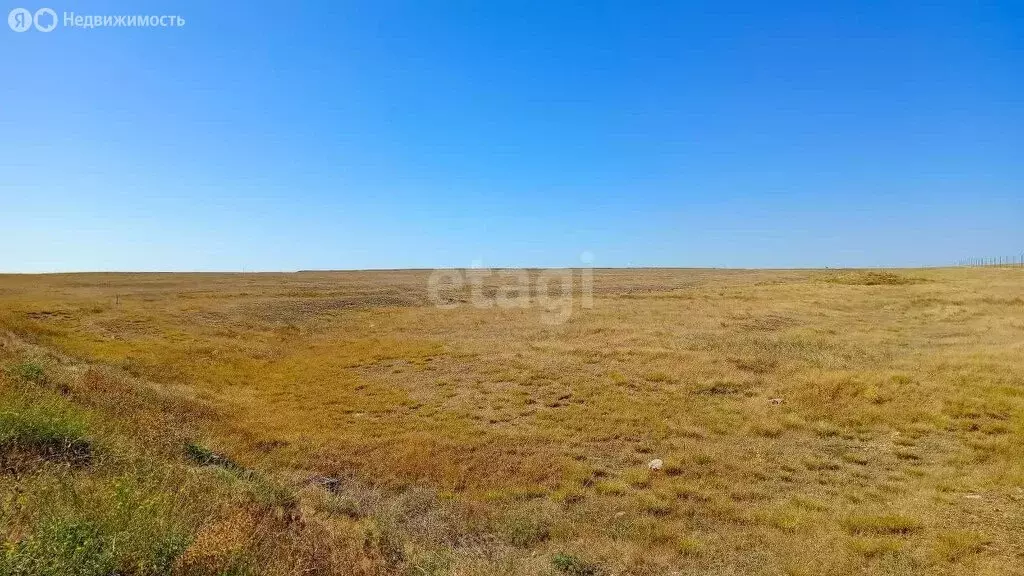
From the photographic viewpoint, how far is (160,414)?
11.6 m

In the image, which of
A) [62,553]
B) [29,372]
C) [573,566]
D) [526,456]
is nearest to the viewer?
[62,553]

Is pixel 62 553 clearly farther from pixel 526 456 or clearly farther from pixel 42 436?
pixel 526 456

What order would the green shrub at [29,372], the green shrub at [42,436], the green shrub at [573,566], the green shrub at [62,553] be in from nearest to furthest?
1. the green shrub at [62,553]
2. the green shrub at [42,436]
3. the green shrub at [573,566]
4. the green shrub at [29,372]

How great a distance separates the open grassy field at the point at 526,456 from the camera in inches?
217

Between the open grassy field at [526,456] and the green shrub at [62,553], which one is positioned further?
the open grassy field at [526,456]

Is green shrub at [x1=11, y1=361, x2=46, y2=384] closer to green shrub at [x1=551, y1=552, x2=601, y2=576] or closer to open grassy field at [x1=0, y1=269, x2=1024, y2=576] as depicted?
open grassy field at [x1=0, y1=269, x2=1024, y2=576]

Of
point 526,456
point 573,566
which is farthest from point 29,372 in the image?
point 573,566

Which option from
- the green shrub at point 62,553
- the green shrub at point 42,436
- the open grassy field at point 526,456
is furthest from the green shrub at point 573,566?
the green shrub at point 42,436

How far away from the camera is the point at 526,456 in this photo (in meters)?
12.4

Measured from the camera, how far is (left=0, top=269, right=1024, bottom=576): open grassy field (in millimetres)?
5504

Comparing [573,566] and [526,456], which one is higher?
[573,566]

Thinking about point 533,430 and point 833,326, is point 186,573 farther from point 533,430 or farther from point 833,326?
point 833,326

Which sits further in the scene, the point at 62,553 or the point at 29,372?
the point at 29,372

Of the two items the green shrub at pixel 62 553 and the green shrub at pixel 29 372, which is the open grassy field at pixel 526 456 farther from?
the green shrub at pixel 29 372
